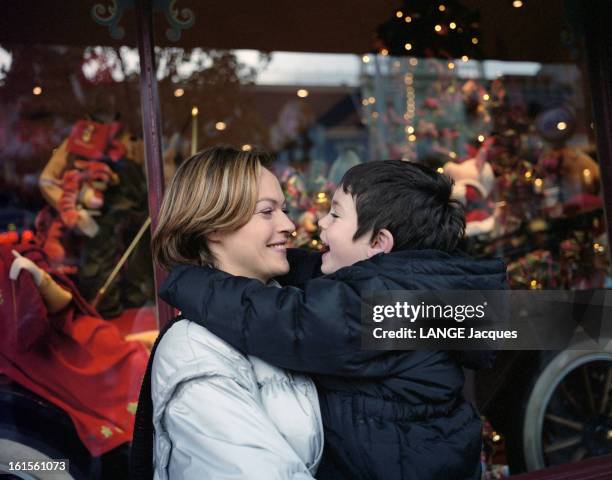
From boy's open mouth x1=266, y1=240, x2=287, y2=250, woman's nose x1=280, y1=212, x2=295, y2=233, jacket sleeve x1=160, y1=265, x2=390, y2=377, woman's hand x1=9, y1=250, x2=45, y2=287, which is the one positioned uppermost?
woman's hand x1=9, y1=250, x2=45, y2=287

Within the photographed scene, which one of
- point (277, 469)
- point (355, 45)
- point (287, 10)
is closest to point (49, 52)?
point (287, 10)

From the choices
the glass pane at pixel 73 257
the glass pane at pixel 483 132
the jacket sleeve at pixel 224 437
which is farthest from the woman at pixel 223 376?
the glass pane at pixel 483 132

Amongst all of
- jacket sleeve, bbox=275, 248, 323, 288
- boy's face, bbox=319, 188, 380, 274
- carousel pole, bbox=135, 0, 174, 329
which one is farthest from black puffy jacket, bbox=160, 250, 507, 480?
carousel pole, bbox=135, 0, 174, 329

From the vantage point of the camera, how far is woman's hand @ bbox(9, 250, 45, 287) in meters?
3.01

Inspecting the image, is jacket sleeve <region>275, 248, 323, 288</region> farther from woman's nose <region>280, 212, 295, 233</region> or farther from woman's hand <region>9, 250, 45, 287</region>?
woman's hand <region>9, 250, 45, 287</region>

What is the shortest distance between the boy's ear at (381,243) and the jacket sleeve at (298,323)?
0.55 feet

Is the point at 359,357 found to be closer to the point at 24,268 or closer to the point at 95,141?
the point at 24,268

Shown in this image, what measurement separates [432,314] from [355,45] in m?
3.45

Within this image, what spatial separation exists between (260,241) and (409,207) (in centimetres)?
40

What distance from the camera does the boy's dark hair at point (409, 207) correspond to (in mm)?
1562

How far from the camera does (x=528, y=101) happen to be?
16.6ft

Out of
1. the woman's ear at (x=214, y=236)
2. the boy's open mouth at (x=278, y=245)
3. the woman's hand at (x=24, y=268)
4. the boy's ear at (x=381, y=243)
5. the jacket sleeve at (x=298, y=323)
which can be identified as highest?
the woman's hand at (x=24, y=268)

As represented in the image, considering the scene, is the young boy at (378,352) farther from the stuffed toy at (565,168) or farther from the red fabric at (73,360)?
the stuffed toy at (565,168)

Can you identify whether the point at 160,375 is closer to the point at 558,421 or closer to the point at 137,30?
the point at 137,30
